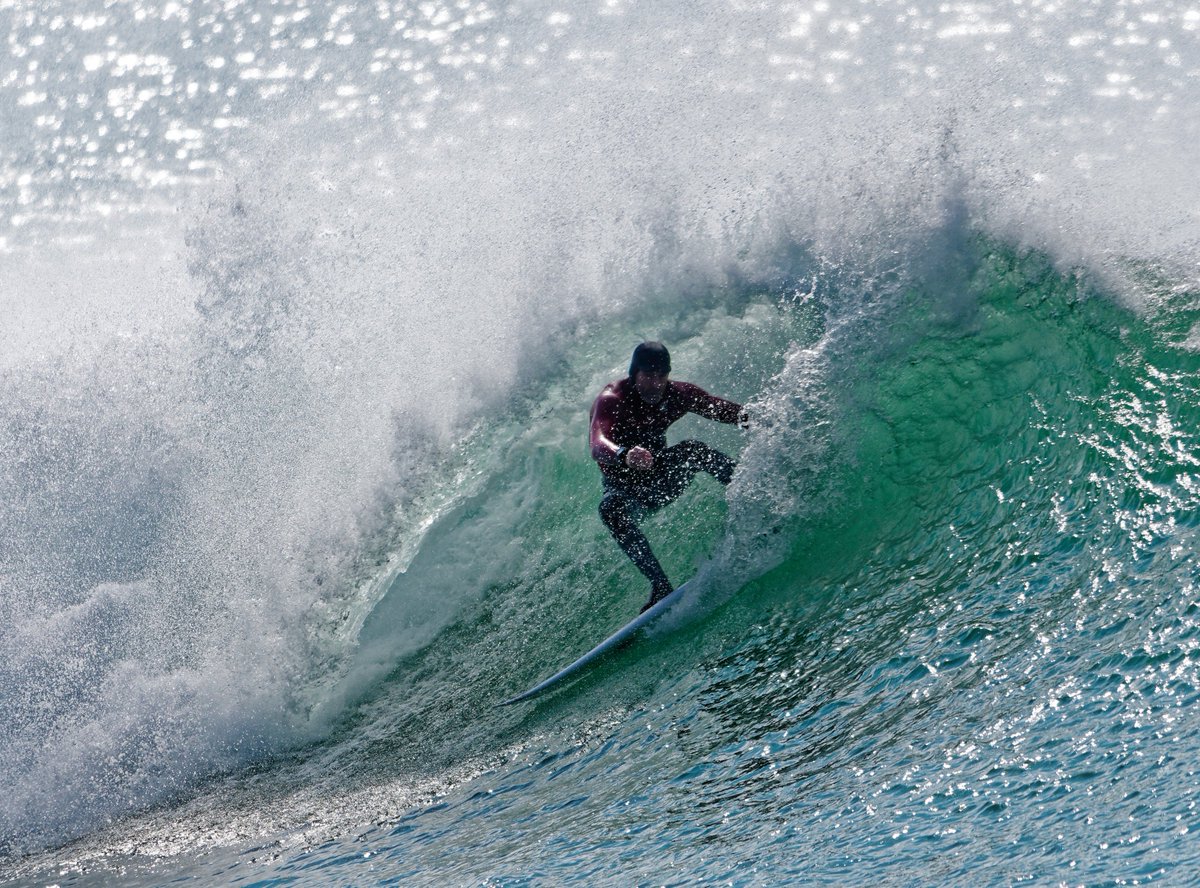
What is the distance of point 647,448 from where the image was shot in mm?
6402

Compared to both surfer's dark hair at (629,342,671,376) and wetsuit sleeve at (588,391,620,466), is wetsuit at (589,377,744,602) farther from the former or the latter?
surfer's dark hair at (629,342,671,376)

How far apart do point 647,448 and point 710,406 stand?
427 mm

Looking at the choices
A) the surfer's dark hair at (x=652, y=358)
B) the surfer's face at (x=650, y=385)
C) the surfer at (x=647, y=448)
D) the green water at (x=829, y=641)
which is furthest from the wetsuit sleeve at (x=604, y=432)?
the green water at (x=829, y=641)

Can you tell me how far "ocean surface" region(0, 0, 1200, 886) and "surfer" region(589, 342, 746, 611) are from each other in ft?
0.83

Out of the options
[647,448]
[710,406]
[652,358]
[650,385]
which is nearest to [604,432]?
[647,448]

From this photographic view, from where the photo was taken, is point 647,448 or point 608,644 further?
point 647,448

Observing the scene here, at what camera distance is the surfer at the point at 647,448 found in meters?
6.10

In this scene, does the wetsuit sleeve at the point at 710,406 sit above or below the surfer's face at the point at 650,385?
below

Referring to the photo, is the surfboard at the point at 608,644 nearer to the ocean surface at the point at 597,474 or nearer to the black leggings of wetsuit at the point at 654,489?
the ocean surface at the point at 597,474

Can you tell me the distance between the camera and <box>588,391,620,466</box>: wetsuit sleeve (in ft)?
20.3

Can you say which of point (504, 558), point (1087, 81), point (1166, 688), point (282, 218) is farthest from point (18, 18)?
point (1166, 688)

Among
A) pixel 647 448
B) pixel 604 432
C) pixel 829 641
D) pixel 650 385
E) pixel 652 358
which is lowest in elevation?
pixel 829 641

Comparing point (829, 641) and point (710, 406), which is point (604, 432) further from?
point (829, 641)

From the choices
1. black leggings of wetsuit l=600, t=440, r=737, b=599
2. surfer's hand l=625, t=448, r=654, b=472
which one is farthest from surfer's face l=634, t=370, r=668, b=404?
surfer's hand l=625, t=448, r=654, b=472
